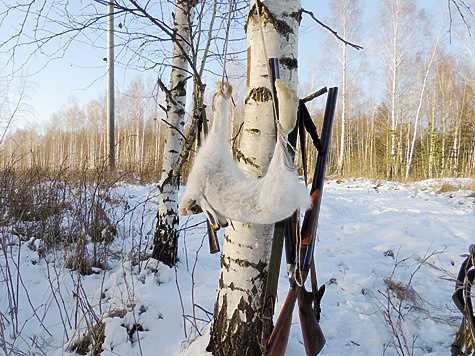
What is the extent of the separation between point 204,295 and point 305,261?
145 cm

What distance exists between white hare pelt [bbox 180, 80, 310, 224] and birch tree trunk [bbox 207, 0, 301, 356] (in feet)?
1.09

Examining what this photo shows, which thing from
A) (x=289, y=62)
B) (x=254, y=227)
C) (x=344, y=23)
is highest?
(x=344, y=23)

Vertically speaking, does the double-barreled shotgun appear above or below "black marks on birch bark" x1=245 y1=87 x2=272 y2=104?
below

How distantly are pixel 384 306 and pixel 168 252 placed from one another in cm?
167

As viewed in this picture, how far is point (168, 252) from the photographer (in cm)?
270

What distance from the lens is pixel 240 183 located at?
2.24ft

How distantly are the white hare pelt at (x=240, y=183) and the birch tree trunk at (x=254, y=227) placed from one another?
332 millimetres

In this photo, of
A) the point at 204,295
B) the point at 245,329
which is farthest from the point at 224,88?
the point at 204,295

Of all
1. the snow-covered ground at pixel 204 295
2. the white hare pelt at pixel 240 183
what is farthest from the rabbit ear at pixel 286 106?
the snow-covered ground at pixel 204 295

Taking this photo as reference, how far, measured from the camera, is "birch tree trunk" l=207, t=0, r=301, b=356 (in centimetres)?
Answer: 105

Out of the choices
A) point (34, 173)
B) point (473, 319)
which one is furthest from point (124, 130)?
point (473, 319)

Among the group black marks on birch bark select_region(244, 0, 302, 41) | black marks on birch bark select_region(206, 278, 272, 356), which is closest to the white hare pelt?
black marks on birch bark select_region(244, 0, 302, 41)

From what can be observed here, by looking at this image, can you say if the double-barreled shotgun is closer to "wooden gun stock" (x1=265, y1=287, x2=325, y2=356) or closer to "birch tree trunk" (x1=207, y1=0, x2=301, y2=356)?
"wooden gun stock" (x1=265, y1=287, x2=325, y2=356)

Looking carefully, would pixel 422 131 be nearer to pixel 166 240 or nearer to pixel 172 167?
pixel 172 167
